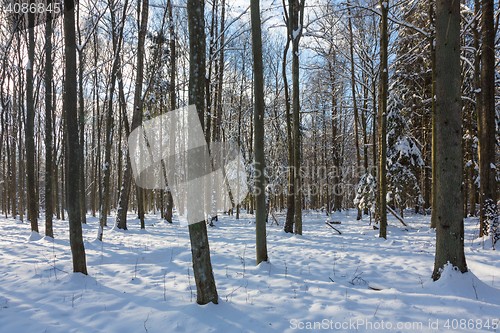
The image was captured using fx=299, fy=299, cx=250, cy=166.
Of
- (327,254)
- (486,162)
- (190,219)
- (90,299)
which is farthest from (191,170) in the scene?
(486,162)

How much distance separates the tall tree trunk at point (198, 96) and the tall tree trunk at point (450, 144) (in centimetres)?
375

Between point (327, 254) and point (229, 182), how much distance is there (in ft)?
61.2

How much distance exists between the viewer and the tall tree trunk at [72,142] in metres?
5.53

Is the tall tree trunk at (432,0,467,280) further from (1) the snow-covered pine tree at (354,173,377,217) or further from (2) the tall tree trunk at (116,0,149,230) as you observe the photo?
(2) the tall tree trunk at (116,0,149,230)

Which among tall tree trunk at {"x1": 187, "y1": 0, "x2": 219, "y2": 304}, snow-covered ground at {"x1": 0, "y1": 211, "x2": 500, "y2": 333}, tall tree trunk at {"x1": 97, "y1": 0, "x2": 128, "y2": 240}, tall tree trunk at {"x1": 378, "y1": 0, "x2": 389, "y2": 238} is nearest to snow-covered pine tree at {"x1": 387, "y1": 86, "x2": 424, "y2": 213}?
tall tree trunk at {"x1": 378, "y1": 0, "x2": 389, "y2": 238}

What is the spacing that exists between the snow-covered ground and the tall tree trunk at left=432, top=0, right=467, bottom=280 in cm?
45

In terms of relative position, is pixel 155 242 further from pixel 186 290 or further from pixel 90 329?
pixel 90 329

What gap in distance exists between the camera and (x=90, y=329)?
3664 millimetres

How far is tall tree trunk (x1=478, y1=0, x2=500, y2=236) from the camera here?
300 inches

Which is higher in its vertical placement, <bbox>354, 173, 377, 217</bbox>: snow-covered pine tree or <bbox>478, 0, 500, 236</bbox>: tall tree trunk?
A: <bbox>478, 0, 500, 236</bbox>: tall tree trunk

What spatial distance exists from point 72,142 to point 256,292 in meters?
4.38

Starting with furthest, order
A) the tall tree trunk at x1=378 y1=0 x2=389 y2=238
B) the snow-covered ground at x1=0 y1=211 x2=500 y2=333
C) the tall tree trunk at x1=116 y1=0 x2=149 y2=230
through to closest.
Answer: the tall tree trunk at x1=116 y1=0 x2=149 y2=230, the tall tree trunk at x1=378 y1=0 x2=389 y2=238, the snow-covered ground at x1=0 y1=211 x2=500 y2=333

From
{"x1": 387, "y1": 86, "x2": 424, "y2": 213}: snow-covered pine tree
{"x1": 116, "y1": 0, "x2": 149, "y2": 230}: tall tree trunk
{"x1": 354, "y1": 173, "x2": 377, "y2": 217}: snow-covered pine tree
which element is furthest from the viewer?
{"x1": 387, "y1": 86, "x2": 424, "y2": 213}: snow-covered pine tree

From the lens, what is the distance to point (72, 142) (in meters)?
5.68
